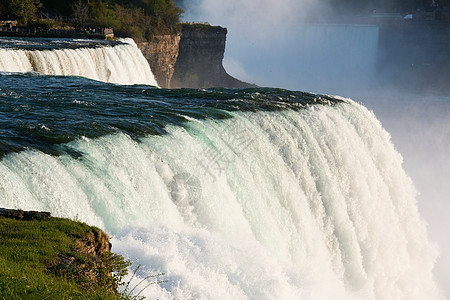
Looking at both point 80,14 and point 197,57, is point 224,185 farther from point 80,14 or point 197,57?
point 197,57

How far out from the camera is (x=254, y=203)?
1367cm

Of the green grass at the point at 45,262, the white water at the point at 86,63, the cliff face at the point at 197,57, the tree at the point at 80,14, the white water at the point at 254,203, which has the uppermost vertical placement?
the cliff face at the point at 197,57

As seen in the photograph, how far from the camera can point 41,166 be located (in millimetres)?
10547

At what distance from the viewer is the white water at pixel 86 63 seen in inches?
1000

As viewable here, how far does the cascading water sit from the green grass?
1096 mm

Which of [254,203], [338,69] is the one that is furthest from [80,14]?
[338,69]

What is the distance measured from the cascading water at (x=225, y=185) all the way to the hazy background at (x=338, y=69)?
23.3 ft

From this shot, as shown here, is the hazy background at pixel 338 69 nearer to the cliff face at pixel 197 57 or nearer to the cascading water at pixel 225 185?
the cascading water at pixel 225 185

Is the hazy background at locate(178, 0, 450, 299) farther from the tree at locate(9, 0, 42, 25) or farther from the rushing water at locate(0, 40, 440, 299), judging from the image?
the tree at locate(9, 0, 42, 25)

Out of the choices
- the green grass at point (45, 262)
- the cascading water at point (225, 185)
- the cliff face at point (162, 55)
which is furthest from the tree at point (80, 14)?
the green grass at point (45, 262)

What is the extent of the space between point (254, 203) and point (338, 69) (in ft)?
263

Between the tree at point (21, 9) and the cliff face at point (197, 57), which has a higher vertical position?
the cliff face at point (197, 57)

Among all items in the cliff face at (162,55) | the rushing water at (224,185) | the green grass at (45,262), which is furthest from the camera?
the cliff face at (162,55)

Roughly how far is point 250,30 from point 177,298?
10409 cm
